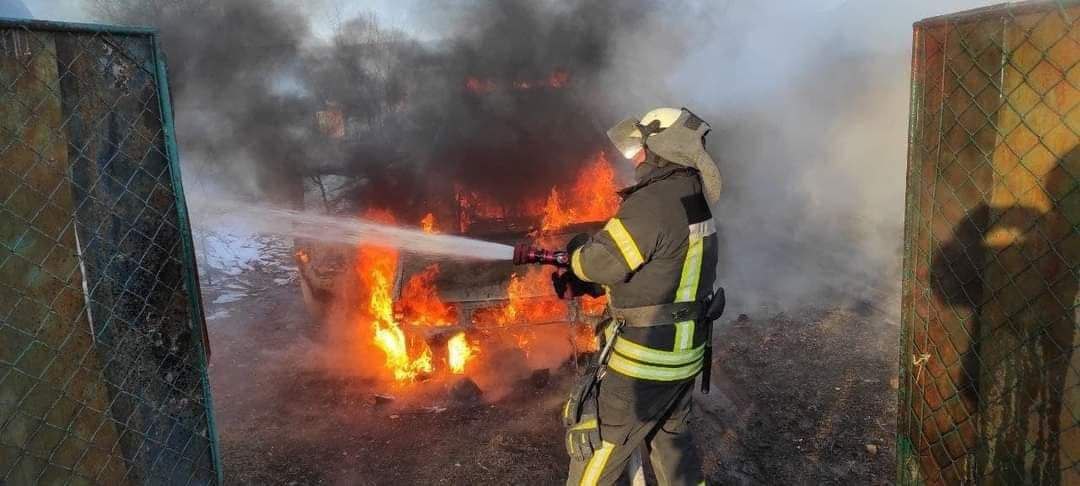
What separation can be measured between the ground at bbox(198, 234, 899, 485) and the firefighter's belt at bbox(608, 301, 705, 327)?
1631 mm

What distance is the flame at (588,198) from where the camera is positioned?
984 cm

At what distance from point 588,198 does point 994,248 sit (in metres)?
7.67

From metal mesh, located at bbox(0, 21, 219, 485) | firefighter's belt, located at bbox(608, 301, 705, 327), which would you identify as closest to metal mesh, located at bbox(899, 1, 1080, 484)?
→ firefighter's belt, located at bbox(608, 301, 705, 327)

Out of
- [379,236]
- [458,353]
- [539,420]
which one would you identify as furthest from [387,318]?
[539,420]

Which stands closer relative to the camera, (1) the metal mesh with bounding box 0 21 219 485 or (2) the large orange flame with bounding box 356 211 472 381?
(1) the metal mesh with bounding box 0 21 219 485

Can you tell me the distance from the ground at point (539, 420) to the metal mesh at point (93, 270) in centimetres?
183

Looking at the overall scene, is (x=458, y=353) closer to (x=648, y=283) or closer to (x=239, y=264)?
(x=648, y=283)

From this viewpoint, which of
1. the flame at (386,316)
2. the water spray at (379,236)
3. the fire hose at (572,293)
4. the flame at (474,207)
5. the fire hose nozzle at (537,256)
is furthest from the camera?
the flame at (474,207)

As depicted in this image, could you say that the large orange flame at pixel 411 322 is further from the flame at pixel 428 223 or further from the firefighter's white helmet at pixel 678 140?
the firefighter's white helmet at pixel 678 140

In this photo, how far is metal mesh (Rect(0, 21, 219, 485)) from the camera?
223 cm

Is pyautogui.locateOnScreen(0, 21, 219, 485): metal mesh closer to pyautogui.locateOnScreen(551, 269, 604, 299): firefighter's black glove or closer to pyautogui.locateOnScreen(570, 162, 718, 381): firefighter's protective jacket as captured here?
→ pyautogui.locateOnScreen(551, 269, 604, 299): firefighter's black glove

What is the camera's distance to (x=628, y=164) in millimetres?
10508

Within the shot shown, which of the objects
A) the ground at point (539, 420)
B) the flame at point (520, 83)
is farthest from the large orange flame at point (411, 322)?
the flame at point (520, 83)

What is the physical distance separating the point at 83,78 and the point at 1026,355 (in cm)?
392
